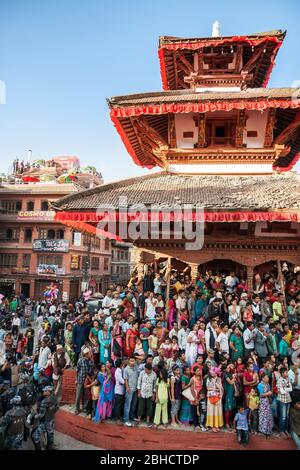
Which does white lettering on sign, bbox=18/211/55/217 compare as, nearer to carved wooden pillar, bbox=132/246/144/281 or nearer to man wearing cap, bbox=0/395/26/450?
carved wooden pillar, bbox=132/246/144/281

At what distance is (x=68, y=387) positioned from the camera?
28.5ft

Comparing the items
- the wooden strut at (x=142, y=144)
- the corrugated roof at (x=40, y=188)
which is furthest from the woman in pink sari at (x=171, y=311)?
the corrugated roof at (x=40, y=188)

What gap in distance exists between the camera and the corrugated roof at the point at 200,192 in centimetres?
955

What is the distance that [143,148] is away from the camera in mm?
14891

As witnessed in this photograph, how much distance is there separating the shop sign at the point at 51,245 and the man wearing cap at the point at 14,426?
2959 centimetres

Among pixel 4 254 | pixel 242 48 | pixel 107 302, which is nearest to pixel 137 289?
pixel 107 302

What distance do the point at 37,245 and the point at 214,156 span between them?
29.1m

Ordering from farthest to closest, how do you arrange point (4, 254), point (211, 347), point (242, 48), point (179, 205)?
point (4, 254) < point (242, 48) < point (179, 205) < point (211, 347)

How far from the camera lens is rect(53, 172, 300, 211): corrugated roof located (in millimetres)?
9547

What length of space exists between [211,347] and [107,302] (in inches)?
157

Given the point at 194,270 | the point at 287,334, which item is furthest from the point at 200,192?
the point at 287,334

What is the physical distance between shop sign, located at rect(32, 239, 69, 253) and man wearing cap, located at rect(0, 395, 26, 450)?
29.6 meters

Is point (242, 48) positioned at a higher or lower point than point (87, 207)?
higher

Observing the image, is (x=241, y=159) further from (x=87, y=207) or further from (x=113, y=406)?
(x=113, y=406)
